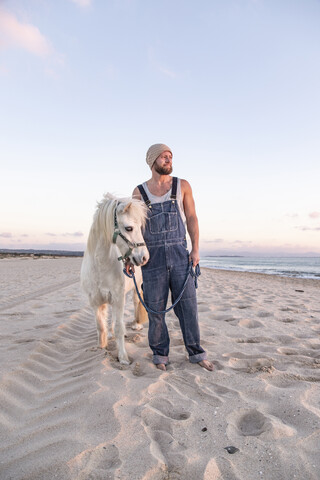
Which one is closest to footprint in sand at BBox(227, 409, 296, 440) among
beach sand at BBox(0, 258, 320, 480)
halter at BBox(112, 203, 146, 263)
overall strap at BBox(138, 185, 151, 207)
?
beach sand at BBox(0, 258, 320, 480)

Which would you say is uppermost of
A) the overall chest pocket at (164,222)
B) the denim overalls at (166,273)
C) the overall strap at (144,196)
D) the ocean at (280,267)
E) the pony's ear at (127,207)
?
the overall strap at (144,196)

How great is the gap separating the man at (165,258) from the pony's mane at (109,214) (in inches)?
8.0

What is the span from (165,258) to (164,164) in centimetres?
103

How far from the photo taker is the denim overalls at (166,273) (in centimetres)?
323

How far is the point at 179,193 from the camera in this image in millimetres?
3297

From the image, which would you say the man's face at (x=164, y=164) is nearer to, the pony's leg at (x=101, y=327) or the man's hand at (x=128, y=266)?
the man's hand at (x=128, y=266)

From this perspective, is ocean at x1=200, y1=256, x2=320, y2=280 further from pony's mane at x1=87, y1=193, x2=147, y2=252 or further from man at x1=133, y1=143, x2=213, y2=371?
pony's mane at x1=87, y1=193, x2=147, y2=252

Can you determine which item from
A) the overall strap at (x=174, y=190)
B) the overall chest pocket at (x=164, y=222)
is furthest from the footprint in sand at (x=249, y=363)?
the overall strap at (x=174, y=190)

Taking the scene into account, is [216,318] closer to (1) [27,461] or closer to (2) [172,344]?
(2) [172,344]

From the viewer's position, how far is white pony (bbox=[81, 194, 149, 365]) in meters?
3.00

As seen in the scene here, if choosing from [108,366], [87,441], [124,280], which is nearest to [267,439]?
[87,441]

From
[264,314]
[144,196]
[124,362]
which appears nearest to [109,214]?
[144,196]

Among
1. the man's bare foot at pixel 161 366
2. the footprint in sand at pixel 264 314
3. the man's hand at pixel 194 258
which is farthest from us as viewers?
the footprint in sand at pixel 264 314

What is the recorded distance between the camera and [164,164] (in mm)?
3244
